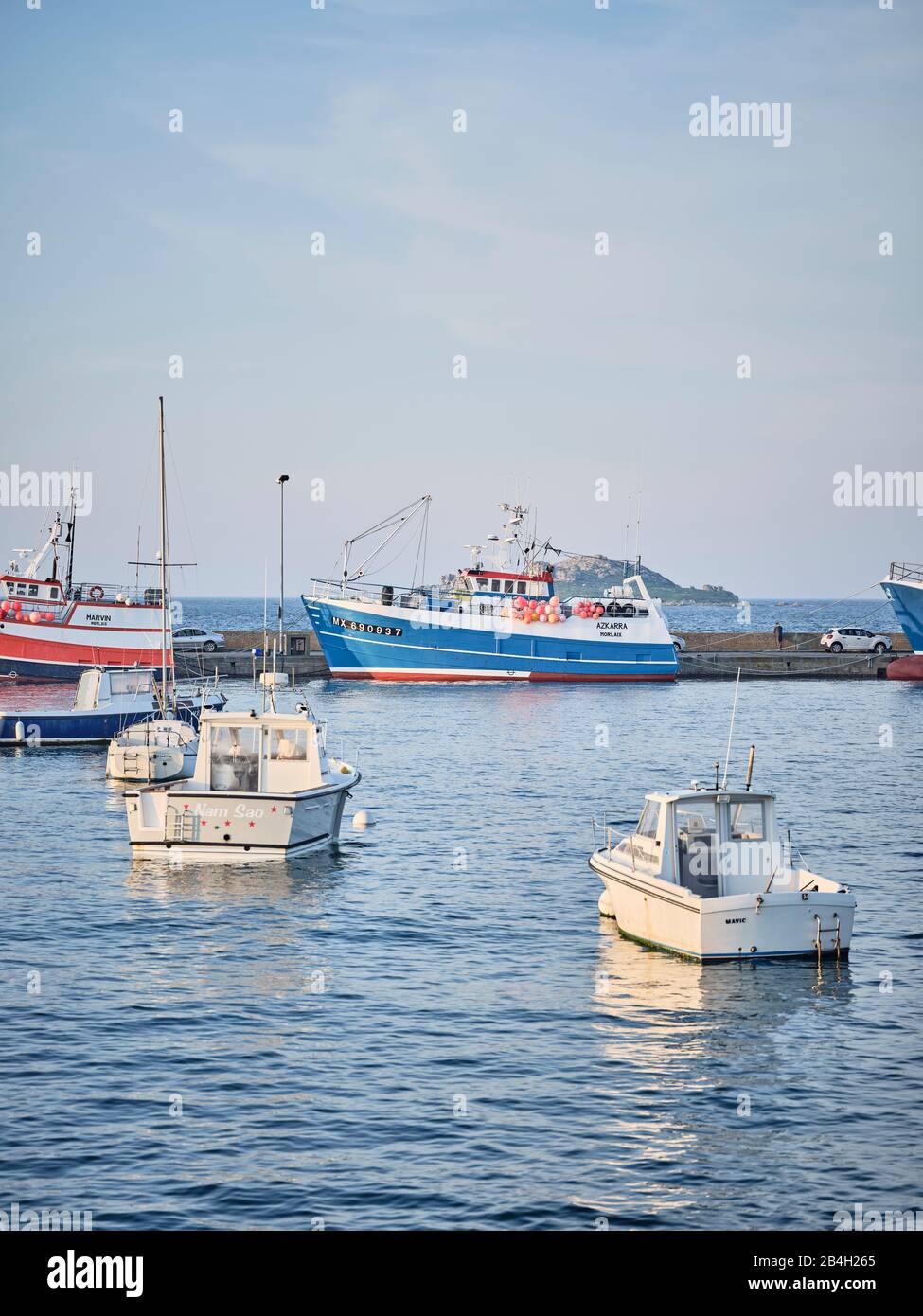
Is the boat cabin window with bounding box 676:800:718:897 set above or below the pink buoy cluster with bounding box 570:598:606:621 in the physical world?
below

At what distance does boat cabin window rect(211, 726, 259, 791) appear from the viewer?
32.4m

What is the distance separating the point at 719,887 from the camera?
24266 mm

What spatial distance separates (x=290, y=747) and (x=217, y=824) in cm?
260

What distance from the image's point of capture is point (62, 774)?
49094mm

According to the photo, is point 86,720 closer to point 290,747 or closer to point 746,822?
point 290,747

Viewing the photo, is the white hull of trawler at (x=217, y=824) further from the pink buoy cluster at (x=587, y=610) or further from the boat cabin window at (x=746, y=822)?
the pink buoy cluster at (x=587, y=610)

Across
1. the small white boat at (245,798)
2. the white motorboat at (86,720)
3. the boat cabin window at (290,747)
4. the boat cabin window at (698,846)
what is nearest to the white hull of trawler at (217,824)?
the small white boat at (245,798)

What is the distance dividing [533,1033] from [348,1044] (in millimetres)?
2698

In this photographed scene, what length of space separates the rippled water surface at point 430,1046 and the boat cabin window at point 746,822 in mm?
2586

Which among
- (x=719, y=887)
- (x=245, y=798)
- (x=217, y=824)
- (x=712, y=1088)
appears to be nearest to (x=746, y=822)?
(x=719, y=887)

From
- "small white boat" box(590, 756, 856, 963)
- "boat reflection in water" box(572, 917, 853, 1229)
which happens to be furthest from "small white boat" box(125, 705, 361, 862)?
"boat reflection in water" box(572, 917, 853, 1229)

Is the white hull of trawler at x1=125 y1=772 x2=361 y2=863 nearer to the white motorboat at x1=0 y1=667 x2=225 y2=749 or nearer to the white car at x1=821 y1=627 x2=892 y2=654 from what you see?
the white motorboat at x1=0 y1=667 x2=225 y2=749

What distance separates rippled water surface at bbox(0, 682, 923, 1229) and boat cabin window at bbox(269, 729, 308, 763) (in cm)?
248

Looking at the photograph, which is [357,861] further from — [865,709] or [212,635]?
[212,635]
